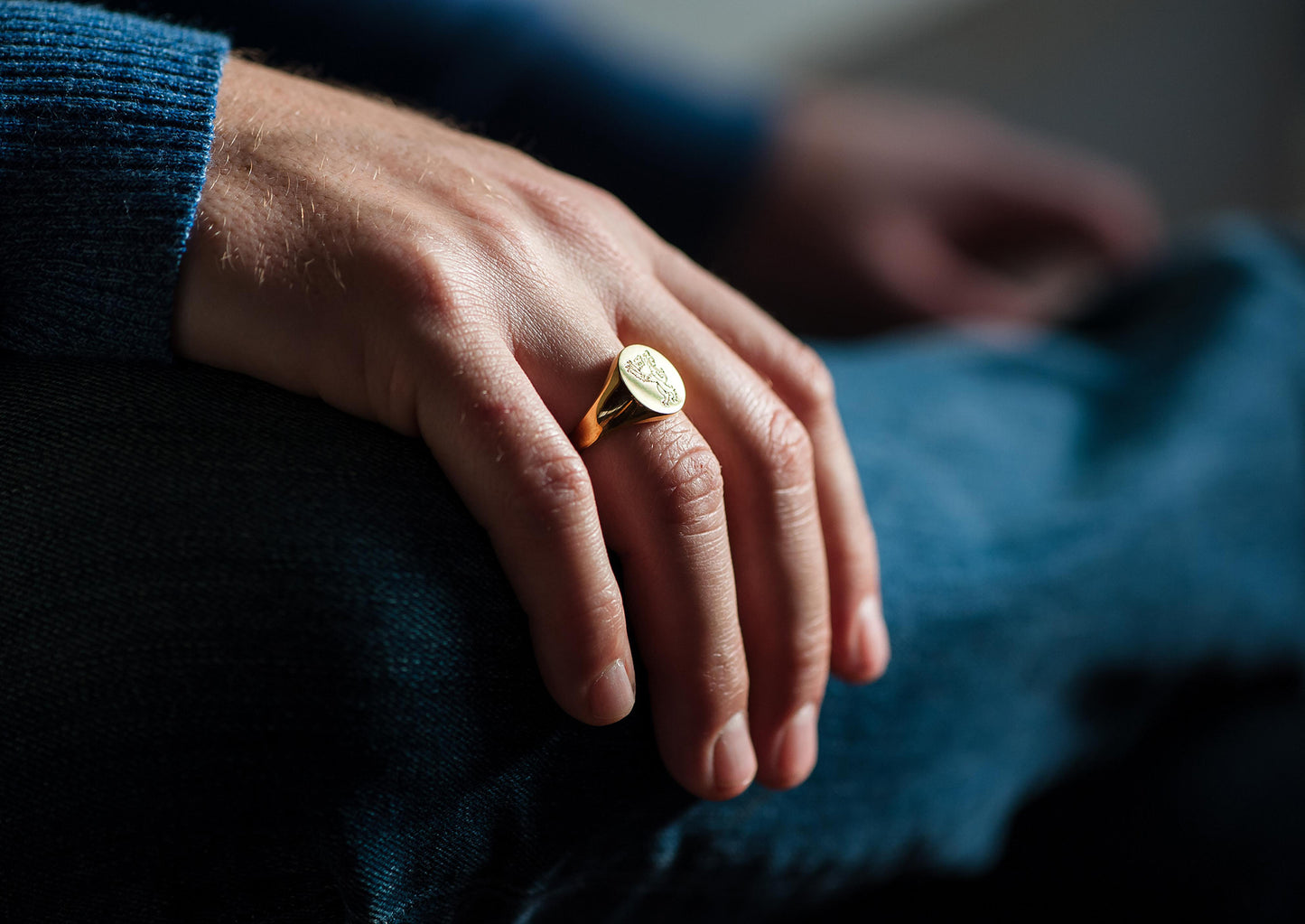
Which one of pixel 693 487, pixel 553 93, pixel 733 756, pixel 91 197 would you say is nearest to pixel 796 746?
pixel 733 756

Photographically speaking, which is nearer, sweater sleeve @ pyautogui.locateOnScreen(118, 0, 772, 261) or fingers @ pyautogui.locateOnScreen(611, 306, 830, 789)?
fingers @ pyautogui.locateOnScreen(611, 306, 830, 789)

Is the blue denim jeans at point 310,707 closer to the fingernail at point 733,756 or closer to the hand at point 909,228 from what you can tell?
the fingernail at point 733,756

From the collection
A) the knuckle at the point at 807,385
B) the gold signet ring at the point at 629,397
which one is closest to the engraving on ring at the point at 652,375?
the gold signet ring at the point at 629,397

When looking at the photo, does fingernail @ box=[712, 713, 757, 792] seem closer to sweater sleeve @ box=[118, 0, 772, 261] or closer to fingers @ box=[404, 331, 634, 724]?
fingers @ box=[404, 331, 634, 724]

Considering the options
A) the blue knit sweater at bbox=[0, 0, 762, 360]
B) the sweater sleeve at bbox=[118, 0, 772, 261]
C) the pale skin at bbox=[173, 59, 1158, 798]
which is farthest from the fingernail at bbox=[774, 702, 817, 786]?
the sweater sleeve at bbox=[118, 0, 772, 261]

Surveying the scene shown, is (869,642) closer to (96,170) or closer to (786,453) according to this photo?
(786,453)

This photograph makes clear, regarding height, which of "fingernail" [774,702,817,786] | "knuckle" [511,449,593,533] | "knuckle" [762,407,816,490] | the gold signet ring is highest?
the gold signet ring
